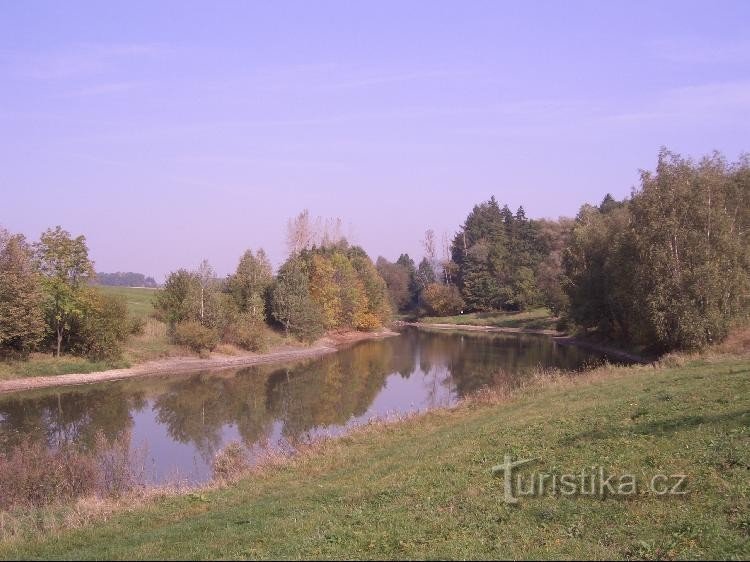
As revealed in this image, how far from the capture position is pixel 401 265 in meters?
116

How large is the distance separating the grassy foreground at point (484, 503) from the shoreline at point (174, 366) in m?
24.9

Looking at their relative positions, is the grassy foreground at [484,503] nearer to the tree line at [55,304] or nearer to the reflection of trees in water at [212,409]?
the reflection of trees in water at [212,409]

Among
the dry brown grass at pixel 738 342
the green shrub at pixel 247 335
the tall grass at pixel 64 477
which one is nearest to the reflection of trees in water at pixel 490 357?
the dry brown grass at pixel 738 342

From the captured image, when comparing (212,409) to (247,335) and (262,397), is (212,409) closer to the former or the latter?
(262,397)

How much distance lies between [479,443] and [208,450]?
Result: 11889 millimetres

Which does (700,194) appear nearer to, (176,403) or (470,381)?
(470,381)

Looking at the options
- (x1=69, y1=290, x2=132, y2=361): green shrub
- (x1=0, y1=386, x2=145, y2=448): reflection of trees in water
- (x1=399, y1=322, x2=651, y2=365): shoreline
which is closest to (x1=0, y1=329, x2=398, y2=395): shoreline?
(x1=69, y1=290, x2=132, y2=361): green shrub

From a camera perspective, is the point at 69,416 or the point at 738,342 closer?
the point at 69,416

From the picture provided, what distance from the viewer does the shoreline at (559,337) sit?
41.6 m

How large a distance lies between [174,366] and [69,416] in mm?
14955

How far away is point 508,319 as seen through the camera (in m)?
81.4

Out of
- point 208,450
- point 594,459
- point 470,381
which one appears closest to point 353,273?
point 470,381

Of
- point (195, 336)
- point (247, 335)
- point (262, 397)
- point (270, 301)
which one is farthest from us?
point (270, 301)

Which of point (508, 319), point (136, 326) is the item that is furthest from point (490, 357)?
point (508, 319)
